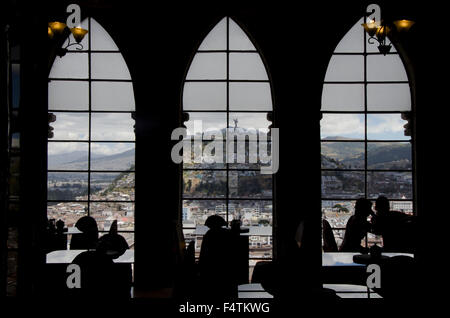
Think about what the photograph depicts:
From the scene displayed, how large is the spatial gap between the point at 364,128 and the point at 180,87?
2.83 metres

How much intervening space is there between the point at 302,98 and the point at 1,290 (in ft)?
17.2

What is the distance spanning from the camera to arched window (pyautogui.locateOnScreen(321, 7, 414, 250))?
5.89m

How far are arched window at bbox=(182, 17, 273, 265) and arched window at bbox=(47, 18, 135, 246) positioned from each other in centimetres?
94

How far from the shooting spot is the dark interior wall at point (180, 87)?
5.59 meters

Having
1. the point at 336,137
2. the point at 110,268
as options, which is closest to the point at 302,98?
the point at 336,137

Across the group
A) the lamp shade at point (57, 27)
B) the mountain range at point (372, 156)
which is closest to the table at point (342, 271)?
the mountain range at point (372, 156)

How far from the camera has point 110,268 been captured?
2.46 metres

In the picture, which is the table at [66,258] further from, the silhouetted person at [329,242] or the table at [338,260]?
the silhouetted person at [329,242]

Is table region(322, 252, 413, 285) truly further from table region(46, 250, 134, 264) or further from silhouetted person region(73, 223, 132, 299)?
table region(46, 250, 134, 264)

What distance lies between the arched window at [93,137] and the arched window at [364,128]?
3.00m

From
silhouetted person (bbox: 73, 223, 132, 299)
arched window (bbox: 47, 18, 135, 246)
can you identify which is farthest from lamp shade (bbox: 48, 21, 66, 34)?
silhouetted person (bbox: 73, 223, 132, 299)

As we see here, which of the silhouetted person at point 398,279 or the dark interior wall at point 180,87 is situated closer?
the silhouetted person at point 398,279
